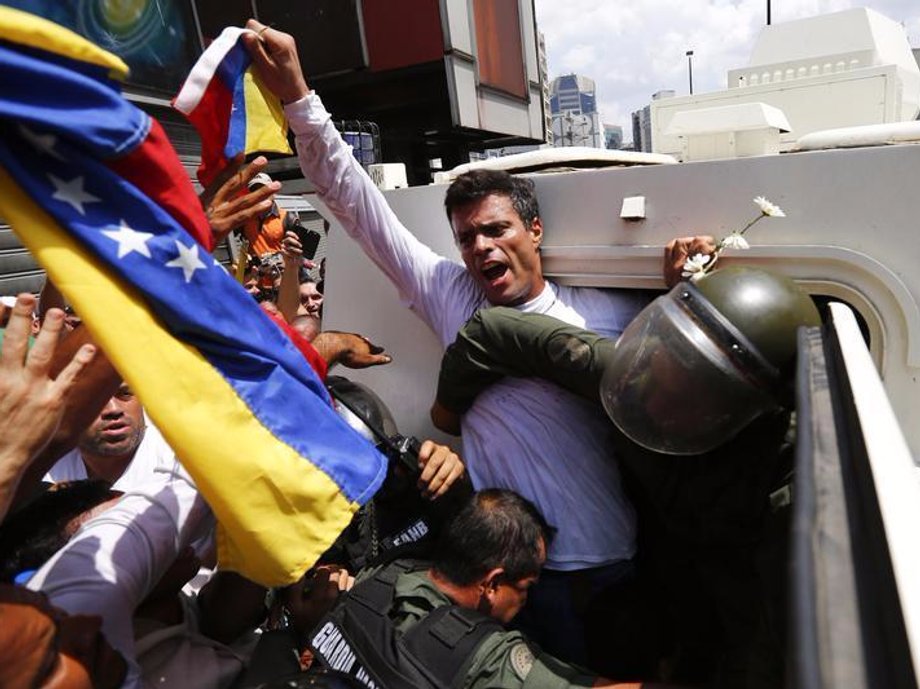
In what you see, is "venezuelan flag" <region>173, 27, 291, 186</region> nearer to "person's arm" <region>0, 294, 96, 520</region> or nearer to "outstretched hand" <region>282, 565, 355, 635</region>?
"person's arm" <region>0, 294, 96, 520</region>

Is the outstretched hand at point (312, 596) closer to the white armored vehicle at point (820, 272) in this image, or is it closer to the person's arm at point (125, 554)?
the person's arm at point (125, 554)

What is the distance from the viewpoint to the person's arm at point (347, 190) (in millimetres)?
2045

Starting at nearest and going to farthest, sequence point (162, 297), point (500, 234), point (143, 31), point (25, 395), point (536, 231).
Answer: point (25, 395) → point (162, 297) → point (500, 234) → point (536, 231) → point (143, 31)

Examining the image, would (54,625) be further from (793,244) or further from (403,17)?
(403,17)

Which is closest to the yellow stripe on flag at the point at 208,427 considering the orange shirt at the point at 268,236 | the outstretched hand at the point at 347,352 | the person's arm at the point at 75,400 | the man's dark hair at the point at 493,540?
the person's arm at the point at 75,400

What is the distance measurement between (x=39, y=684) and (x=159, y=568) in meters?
0.48

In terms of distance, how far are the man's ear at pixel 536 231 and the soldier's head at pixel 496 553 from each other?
881 millimetres

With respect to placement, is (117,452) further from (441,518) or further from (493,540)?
(493,540)

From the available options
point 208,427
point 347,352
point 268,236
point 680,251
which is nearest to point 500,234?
point 680,251

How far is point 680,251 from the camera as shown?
5.94 ft

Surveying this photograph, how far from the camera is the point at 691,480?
5.38ft

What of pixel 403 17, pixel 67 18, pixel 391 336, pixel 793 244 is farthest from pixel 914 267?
pixel 403 17

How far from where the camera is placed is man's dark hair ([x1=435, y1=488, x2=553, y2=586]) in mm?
1794

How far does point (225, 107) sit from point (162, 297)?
0.89 metres
